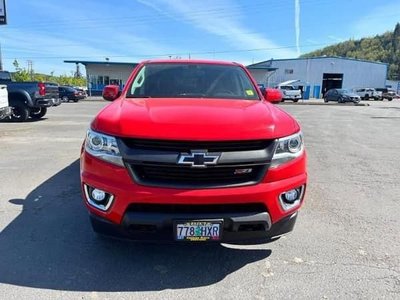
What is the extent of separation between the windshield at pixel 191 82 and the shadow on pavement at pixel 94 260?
1.65m

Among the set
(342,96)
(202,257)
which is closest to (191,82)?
(202,257)

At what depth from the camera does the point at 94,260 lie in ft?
11.0

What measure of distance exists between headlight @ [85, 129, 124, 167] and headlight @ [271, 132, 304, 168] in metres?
1.21

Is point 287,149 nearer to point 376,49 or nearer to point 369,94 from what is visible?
point 369,94

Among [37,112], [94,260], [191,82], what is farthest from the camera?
[37,112]

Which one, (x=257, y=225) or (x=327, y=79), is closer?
(x=257, y=225)

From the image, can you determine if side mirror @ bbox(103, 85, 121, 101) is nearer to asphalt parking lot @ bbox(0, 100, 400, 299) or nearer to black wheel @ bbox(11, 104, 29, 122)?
asphalt parking lot @ bbox(0, 100, 400, 299)

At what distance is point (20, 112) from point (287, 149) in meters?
13.9

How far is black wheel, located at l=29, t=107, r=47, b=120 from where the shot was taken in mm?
15566

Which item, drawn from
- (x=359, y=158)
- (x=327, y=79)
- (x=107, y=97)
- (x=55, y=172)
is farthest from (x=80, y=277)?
(x=327, y=79)

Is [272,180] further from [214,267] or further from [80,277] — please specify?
[80,277]

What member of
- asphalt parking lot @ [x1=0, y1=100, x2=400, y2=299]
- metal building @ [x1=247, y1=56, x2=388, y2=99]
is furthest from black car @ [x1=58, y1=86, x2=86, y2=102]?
metal building @ [x1=247, y1=56, x2=388, y2=99]

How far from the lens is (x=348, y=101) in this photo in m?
42.1

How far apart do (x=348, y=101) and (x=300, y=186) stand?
42.4 meters
